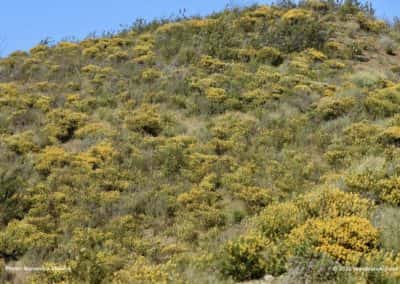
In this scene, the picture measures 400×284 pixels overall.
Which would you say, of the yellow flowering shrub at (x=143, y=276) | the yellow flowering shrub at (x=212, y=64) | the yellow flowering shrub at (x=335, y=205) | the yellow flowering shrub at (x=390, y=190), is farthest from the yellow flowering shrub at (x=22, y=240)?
the yellow flowering shrub at (x=212, y=64)

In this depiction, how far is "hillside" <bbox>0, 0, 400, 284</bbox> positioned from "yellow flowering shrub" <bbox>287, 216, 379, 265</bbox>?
3 cm

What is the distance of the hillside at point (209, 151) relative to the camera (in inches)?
299

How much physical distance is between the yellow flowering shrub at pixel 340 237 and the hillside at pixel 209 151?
3cm

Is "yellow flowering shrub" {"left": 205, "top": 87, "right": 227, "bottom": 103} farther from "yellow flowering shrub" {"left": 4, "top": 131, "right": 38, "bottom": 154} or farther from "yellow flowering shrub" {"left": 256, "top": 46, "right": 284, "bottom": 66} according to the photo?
"yellow flowering shrub" {"left": 4, "top": 131, "right": 38, "bottom": 154}

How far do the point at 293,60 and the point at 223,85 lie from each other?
3768 mm

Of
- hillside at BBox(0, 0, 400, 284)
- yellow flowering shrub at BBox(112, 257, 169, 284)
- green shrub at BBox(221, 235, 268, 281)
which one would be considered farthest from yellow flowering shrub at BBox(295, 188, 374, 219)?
yellow flowering shrub at BBox(112, 257, 169, 284)

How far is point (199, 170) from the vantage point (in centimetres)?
1267

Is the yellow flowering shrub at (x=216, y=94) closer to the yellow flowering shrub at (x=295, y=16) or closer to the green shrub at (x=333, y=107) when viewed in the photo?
the green shrub at (x=333, y=107)

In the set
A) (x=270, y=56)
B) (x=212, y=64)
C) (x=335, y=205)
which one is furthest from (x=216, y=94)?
(x=335, y=205)

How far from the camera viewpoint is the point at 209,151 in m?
13.8

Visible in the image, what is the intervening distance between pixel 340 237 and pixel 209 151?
23.1 feet

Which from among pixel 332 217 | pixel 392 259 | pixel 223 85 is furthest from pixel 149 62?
pixel 392 259

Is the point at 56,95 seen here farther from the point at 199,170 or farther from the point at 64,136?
the point at 199,170

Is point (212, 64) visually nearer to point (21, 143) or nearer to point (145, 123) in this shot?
point (145, 123)
